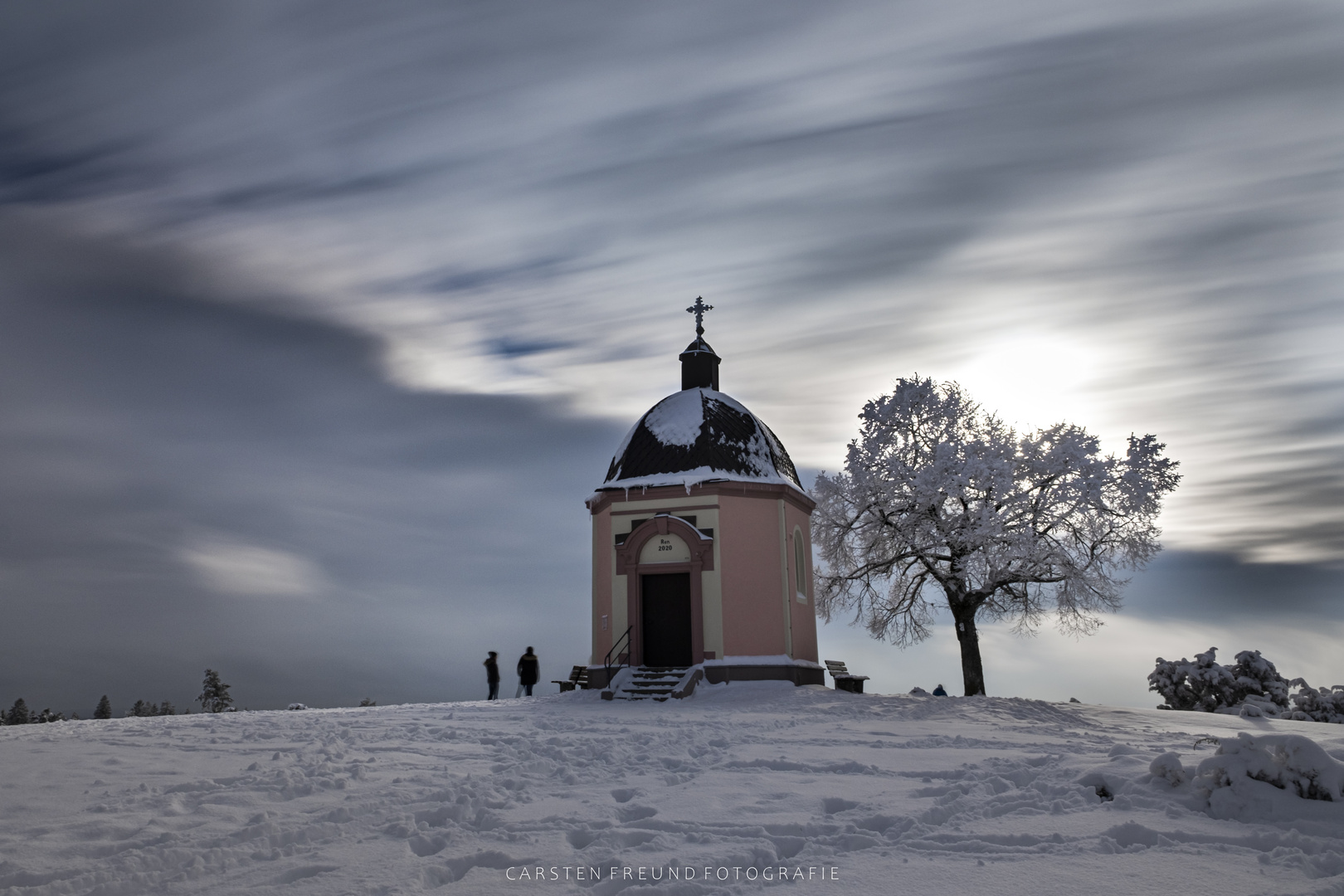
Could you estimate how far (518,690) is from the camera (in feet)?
76.6

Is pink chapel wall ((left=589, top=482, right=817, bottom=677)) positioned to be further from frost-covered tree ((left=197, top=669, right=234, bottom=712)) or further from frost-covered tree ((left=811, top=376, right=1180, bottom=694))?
frost-covered tree ((left=197, top=669, right=234, bottom=712))

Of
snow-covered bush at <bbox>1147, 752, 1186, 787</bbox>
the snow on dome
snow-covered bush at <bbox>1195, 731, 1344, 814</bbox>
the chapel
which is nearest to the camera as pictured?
snow-covered bush at <bbox>1195, 731, 1344, 814</bbox>

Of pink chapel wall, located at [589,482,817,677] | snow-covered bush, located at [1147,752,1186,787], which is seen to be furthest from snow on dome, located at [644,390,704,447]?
snow-covered bush, located at [1147,752,1186,787]

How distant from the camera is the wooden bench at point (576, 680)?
23.2 meters

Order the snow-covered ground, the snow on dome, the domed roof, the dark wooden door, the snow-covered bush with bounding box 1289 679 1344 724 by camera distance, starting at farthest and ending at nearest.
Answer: the snow on dome → the domed roof → the dark wooden door → the snow-covered bush with bounding box 1289 679 1344 724 → the snow-covered ground

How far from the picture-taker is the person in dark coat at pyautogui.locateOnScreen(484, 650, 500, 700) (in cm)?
2303

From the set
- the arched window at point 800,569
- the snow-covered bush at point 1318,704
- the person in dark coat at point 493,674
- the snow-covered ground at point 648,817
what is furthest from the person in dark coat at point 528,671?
the snow-covered bush at point 1318,704

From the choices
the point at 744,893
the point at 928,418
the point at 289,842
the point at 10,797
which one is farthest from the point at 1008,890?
the point at 928,418

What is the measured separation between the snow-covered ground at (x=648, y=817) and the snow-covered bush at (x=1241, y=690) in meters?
11.0

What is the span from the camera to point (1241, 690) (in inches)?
787

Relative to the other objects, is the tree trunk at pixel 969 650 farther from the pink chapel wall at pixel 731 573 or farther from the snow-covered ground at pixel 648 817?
the snow-covered ground at pixel 648 817

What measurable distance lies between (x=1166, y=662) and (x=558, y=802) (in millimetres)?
19352
